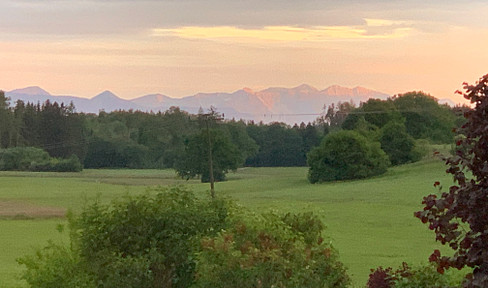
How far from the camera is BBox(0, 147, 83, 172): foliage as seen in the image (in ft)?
Answer: 480

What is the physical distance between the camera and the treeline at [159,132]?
460ft

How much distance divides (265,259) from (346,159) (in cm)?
9183

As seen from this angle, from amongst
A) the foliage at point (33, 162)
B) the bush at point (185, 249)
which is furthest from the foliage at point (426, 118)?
the bush at point (185, 249)

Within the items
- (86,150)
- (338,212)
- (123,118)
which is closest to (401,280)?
(338,212)

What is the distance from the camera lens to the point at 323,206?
67500mm

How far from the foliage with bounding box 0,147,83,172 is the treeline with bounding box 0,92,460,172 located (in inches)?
321

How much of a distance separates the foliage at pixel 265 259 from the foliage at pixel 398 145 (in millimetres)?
101522

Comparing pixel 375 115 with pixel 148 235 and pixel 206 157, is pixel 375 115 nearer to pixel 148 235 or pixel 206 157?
pixel 206 157

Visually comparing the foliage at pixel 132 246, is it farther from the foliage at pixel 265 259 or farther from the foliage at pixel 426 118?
the foliage at pixel 426 118

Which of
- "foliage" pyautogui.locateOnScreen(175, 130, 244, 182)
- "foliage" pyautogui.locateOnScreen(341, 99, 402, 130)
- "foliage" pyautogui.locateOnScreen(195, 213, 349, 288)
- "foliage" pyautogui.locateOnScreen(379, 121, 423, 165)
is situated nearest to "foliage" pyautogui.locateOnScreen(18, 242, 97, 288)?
"foliage" pyautogui.locateOnScreen(195, 213, 349, 288)

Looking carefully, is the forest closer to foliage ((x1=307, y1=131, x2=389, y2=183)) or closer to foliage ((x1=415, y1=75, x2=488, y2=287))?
foliage ((x1=307, y1=131, x2=389, y2=183))

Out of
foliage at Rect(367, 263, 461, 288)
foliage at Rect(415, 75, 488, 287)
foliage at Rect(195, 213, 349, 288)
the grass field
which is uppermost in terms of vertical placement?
foliage at Rect(415, 75, 488, 287)

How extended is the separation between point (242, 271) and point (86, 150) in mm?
146966

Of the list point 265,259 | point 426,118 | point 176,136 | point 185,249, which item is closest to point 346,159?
point 426,118
